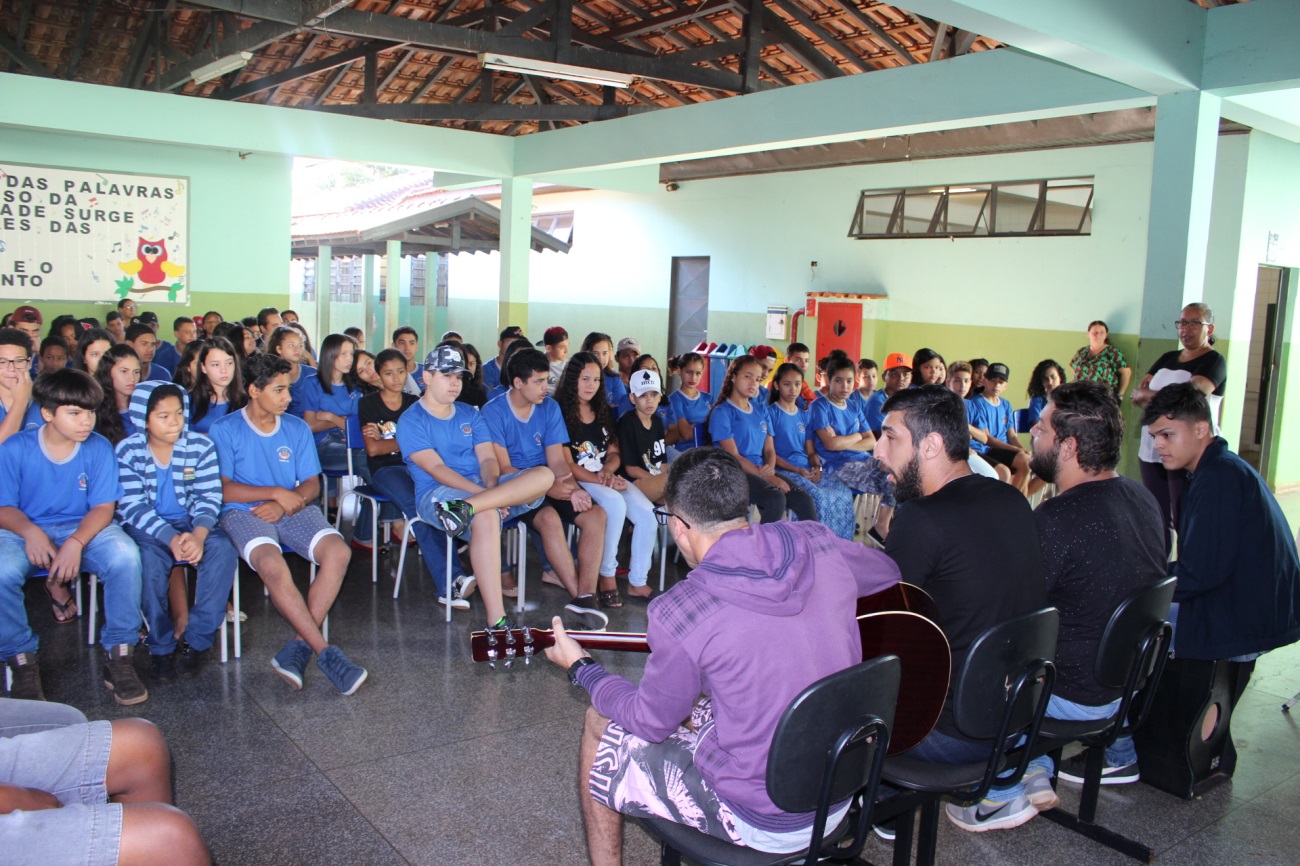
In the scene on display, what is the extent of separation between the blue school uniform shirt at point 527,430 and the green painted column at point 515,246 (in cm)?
651

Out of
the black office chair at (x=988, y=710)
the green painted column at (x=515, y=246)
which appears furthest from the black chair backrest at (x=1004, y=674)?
the green painted column at (x=515, y=246)

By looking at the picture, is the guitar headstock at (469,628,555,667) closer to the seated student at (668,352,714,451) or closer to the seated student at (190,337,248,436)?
the seated student at (190,337,248,436)

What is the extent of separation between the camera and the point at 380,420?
5.17m

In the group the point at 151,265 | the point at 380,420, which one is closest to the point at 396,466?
the point at 380,420

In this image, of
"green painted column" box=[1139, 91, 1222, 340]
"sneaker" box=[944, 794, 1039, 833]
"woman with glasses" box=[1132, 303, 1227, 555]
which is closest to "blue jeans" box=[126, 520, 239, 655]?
"sneaker" box=[944, 794, 1039, 833]

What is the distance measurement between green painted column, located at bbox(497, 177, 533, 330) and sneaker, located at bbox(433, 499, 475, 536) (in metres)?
7.23

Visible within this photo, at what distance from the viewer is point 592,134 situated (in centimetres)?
999

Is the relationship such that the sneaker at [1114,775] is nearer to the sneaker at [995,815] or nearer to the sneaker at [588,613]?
the sneaker at [995,815]

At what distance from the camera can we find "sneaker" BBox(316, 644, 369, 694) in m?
3.62

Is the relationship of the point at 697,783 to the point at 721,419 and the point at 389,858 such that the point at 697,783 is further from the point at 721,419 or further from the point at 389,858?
the point at 721,419

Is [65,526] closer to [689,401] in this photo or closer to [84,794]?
[84,794]

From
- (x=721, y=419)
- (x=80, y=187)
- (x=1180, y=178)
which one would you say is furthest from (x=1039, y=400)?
(x=80, y=187)

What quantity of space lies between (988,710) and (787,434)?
3640 millimetres

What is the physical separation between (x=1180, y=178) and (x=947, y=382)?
1.86m
